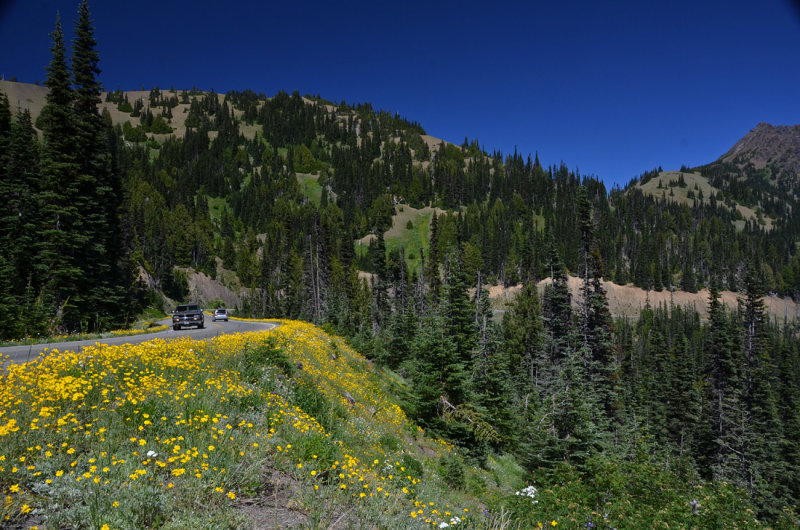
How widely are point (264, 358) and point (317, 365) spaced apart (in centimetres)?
536

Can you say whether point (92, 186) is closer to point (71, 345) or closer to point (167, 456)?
point (71, 345)

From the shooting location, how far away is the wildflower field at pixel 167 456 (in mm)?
3887

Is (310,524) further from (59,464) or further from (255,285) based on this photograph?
(255,285)

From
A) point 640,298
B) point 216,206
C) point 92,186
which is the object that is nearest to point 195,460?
point 92,186

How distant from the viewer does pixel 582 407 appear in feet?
67.1

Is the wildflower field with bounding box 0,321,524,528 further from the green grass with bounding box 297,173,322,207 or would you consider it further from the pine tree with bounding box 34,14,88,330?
the green grass with bounding box 297,173,322,207

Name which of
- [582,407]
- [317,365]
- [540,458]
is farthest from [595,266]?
[317,365]

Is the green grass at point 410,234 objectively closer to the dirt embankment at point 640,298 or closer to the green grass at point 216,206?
the dirt embankment at point 640,298

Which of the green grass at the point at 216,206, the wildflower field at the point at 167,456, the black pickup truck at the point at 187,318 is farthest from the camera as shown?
the green grass at the point at 216,206

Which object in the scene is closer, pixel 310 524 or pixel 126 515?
pixel 126 515

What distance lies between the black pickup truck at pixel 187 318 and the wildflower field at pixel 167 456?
19.2 metres

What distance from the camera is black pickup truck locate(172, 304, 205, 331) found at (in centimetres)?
2623

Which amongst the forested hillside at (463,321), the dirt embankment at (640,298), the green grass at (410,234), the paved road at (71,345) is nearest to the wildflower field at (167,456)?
the paved road at (71,345)

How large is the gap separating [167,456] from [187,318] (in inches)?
975
